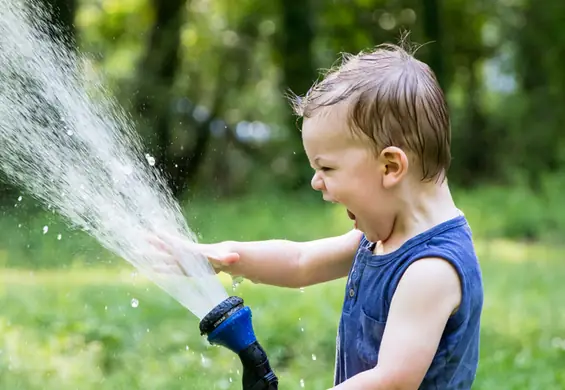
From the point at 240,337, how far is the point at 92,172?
1.40 m

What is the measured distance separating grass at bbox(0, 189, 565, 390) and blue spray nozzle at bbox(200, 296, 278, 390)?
1.79m

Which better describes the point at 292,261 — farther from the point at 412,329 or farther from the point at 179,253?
the point at 412,329

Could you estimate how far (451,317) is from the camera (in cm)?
206

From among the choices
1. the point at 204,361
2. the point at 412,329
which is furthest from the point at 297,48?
the point at 412,329

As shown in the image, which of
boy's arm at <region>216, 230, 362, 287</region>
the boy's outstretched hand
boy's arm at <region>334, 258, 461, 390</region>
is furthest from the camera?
boy's arm at <region>216, 230, 362, 287</region>

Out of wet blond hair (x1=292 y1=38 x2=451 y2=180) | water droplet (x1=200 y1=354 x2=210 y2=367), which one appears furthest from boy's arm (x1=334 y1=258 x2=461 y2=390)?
water droplet (x1=200 y1=354 x2=210 y2=367)

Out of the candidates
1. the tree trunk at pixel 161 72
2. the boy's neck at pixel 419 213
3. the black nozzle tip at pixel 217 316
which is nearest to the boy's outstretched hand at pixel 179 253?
the black nozzle tip at pixel 217 316

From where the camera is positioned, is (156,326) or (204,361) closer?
(204,361)

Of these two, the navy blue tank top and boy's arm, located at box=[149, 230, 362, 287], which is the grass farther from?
the navy blue tank top

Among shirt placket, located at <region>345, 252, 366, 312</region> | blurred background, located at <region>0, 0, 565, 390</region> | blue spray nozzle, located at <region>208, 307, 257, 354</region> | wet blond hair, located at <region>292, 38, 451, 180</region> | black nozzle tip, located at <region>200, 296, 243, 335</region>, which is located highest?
blurred background, located at <region>0, 0, 565, 390</region>

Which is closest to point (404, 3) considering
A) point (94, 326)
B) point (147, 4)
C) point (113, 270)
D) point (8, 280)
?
point (147, 4)

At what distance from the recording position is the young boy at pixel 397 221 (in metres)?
1.97

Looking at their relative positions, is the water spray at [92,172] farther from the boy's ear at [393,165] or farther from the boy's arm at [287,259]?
the boy's ear at [393,165]

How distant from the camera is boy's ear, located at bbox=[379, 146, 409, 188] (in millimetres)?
2029
